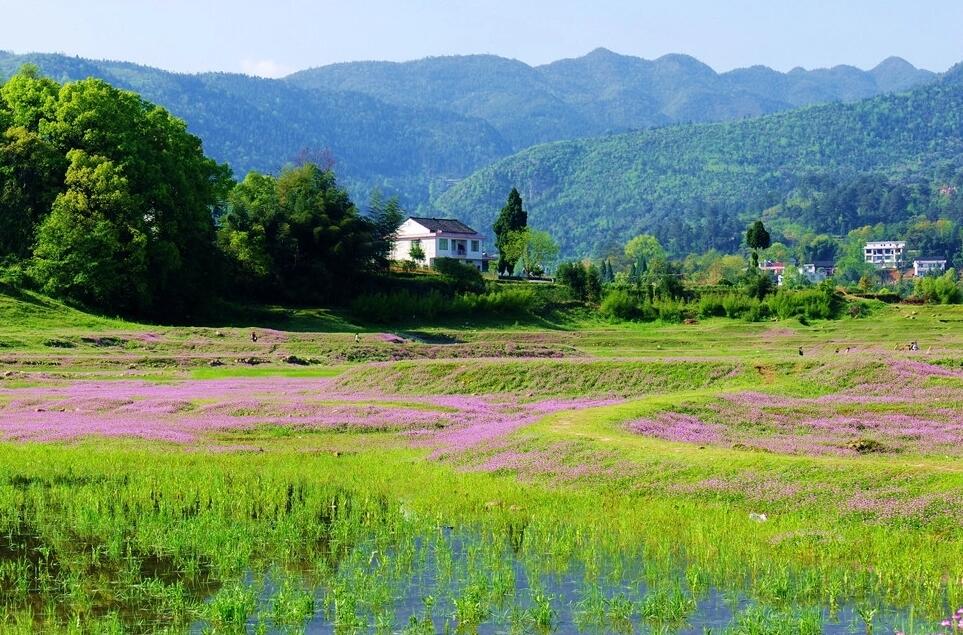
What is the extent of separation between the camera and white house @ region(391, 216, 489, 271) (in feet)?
518

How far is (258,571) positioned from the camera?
18.6 metres

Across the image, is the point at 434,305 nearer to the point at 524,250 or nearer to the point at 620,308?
the point at 620,308

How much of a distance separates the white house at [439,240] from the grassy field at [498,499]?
358ft

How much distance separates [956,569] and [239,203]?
272ft

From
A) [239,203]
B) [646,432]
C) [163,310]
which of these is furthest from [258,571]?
[239,203]

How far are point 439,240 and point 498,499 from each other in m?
134

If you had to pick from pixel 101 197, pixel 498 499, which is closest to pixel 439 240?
pixel 101 197

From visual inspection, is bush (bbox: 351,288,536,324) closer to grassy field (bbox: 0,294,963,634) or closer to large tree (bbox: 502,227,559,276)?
grassy field (bbox: 0,294,963,634)

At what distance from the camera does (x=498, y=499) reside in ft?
81.1

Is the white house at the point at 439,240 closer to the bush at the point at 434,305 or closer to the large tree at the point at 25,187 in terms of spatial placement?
the bush at the point at 434,305

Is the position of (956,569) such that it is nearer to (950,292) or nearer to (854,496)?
(854,496)

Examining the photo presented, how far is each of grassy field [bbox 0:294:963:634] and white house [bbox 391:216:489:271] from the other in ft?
358

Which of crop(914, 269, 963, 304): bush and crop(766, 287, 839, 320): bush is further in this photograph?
crop(914, 269, 963, 304): bush

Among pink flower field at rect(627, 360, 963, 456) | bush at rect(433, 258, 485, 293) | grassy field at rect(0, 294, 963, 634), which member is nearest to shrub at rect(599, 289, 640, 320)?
bush at rect(433, 258, 485, 293)
